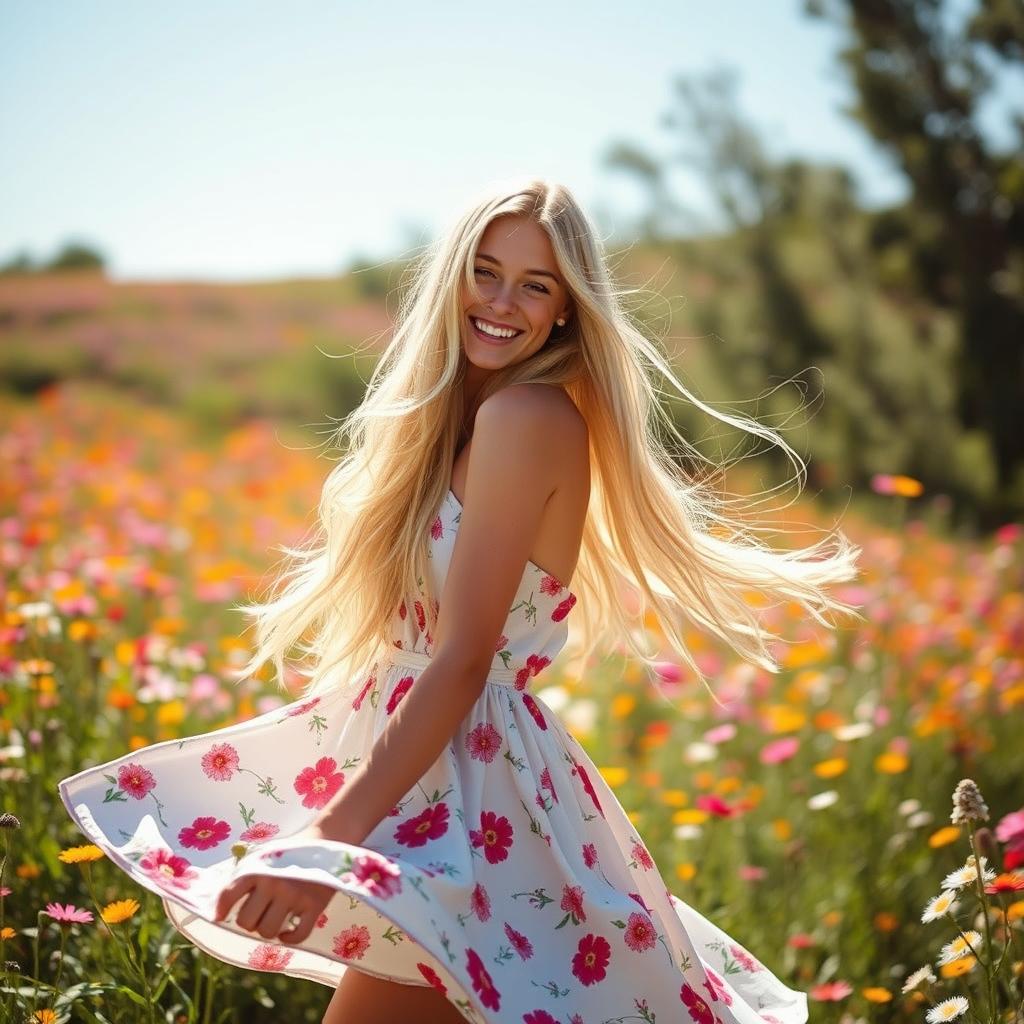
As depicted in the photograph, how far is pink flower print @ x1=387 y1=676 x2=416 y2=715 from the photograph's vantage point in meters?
1.74

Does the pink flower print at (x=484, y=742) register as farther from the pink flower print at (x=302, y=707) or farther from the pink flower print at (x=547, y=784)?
the pink flower print at (x=302, y=707)

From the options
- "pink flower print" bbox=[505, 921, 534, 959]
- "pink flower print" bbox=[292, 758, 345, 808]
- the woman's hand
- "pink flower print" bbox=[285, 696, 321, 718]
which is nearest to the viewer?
the woman's hand

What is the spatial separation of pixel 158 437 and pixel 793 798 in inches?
241

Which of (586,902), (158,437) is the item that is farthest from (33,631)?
(158,437)

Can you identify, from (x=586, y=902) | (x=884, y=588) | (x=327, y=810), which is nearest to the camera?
(x=327, y=810)

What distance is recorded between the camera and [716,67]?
11773mm

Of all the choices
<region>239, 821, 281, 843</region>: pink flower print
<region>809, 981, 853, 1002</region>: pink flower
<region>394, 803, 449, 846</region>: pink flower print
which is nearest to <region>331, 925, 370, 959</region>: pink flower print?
<region>394, 803, 449, 846</region>: pink flower print

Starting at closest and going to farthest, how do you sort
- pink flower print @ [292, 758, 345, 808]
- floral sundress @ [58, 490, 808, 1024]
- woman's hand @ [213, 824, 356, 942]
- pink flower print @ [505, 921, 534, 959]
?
woman's hand @ [213, 824, 356, 942], floral sundress @ [58, 490, 808, 1024], pink flower print @ [505, 921, 534, 959], pink flower print @ [292, 758, 345, 808]

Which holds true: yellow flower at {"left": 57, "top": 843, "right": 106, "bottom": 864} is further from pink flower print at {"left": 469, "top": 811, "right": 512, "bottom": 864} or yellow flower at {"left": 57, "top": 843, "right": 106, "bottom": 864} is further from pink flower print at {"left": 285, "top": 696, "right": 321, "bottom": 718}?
pink flower print at {"left": 469, "top": 811, "right": 512, "bottom": 864}

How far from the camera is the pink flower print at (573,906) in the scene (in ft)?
5.26

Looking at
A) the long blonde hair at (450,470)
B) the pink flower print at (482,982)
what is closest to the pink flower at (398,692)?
the long blonde hair at (450,470)

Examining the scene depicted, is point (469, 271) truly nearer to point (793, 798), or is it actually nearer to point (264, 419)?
point (793, 798)

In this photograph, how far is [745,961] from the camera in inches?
74.9

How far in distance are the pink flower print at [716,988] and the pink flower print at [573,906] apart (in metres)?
0.27
